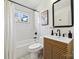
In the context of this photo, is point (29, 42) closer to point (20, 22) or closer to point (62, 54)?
point (20, 22)

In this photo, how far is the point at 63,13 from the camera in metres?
2.04

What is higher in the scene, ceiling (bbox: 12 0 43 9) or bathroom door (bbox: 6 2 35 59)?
ceiling (bbox: 12 0 43 9)

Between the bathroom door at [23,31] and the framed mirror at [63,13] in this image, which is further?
the bathroom door at [23,31]

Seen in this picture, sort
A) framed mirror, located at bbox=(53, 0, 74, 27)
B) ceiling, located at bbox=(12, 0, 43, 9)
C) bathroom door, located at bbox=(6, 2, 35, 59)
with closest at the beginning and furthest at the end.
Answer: framed mirror, located at bbox=(53, 0, 74, 27), bathroom door, located at bbox=(6, 2, 35, 59), ceiling, located at bbox=(12, 0, 43, 9)

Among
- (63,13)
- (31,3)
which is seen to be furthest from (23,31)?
(63,13)

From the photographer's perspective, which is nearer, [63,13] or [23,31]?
[63,13]

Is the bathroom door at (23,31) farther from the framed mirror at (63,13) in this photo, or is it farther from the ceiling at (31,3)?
the framed mirror at (63,13)

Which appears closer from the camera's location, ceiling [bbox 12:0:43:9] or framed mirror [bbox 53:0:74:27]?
framed mirror [bbox 53:0:74:27]

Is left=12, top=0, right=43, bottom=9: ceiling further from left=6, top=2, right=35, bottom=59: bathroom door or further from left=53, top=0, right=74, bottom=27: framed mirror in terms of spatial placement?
left=53, top=0, right=74, bottom=27: framed mirror

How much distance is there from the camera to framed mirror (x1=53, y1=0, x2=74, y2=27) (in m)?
1.80

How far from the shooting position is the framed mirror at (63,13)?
180 centimetres

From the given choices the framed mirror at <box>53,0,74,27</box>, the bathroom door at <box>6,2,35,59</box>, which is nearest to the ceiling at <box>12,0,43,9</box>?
the bathroom door at <box>6,2,35,59</box>

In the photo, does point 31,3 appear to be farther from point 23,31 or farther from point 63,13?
point 63,13

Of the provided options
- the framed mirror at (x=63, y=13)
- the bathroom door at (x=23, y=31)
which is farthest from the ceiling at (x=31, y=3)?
the framed mirror at (x=63, y=13)
